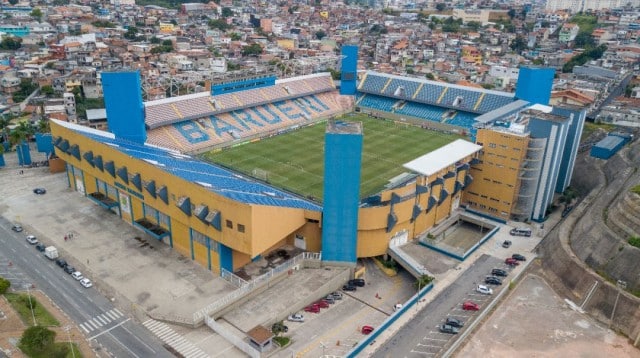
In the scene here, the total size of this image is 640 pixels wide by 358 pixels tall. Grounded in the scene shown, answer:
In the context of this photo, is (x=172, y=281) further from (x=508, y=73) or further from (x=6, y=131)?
(x=508, y=73)

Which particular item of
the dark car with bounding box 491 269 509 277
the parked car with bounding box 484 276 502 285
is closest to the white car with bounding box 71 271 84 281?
the parked car with bounding box 484 276 502 285

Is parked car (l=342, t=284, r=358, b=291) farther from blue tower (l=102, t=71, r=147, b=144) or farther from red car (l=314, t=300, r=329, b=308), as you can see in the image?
blue tower (l=102, t=71, r=147, b=144)

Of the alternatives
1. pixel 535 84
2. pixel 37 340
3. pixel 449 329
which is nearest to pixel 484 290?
pixel 449 329

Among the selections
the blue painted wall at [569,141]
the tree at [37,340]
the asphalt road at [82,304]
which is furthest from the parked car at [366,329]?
the blue painted wall at [569,141]

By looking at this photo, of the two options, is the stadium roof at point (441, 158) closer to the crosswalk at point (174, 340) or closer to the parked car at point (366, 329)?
the parked car at point (366, 329)

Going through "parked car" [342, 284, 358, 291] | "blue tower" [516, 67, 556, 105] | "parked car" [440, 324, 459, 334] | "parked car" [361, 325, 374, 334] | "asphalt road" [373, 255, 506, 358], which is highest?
"blue tower" [516, 67, 556, 105]

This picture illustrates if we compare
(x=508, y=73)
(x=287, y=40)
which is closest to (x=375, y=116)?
(x=508, y=73)
